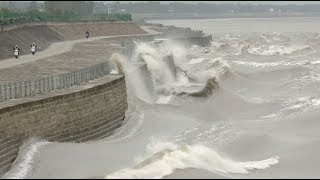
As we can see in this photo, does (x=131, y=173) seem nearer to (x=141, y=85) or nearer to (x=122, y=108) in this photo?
(x=122, y=108)

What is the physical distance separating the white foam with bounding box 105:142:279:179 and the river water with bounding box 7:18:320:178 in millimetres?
21

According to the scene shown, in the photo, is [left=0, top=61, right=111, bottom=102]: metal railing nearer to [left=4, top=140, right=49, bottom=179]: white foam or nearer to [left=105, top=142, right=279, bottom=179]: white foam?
[left=4, top=140, right=49, bottom=179]: white foam

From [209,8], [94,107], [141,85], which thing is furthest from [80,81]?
[209,8]

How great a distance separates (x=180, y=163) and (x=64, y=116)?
13.3 feet

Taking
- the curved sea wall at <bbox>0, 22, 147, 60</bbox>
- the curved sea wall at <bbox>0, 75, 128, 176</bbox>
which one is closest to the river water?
the curved sea wall at <bbox>0, 75, 128, 176</bbox>

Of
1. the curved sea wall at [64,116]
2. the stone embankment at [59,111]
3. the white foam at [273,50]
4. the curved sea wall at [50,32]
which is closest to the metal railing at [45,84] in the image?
the stone embankment at [59,111]

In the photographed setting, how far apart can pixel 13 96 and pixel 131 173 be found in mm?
4751

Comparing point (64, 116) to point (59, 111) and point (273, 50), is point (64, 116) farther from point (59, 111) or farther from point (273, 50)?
point (273, 50)

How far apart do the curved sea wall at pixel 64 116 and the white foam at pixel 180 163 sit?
239 cm

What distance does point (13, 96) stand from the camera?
13789 mm

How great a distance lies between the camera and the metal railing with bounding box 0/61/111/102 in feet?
45.0

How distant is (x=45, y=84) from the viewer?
14.9 m

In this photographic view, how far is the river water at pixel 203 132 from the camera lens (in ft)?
38.1

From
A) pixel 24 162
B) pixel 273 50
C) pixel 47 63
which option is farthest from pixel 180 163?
pixel 273 50
